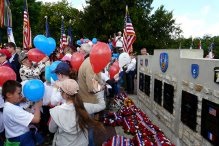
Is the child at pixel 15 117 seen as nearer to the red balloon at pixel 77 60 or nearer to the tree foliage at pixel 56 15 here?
the red balloon at pixel 77 60

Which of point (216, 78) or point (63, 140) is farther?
point (216, 78)

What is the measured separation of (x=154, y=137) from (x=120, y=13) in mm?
Result: 30012

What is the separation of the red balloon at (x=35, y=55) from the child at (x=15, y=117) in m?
2.83

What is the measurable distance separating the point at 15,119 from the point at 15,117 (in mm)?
26

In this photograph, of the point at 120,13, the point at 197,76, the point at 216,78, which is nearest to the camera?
the point at 216,78

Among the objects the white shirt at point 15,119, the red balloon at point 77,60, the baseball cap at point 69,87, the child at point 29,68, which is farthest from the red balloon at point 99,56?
the baseball cap at point 69,87

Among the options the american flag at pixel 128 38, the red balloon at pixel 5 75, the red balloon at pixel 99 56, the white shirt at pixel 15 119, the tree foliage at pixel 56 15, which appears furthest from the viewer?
the tree foliage at pixel 56 15

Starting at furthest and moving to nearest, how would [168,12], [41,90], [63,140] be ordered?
[168,12], [41,90], [63,140]

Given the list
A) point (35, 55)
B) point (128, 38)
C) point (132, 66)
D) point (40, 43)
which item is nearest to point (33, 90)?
point (35, 55)

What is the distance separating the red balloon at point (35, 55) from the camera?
7.35 meters

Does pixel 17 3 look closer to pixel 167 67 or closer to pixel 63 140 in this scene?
pixel 167 67

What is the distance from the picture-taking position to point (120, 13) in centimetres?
3700

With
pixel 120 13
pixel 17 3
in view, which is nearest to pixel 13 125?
pixel 120 13

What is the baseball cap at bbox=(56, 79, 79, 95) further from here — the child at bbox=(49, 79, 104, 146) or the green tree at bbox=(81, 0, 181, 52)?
the green tree at bbox=(81, 0, 181, 52)
